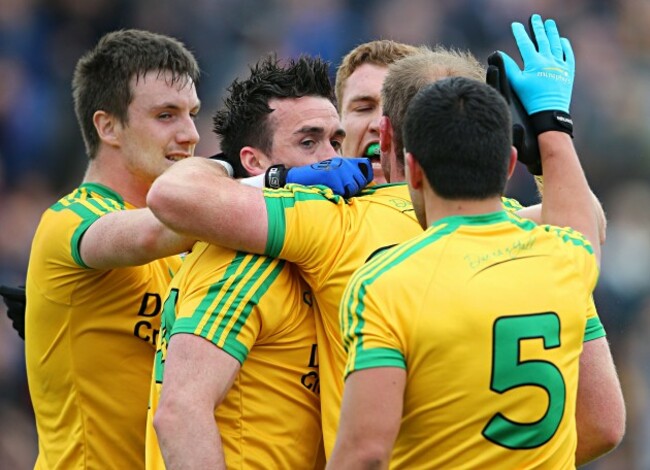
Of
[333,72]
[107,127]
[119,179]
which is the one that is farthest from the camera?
[333,72]

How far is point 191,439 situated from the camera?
3.31 meters

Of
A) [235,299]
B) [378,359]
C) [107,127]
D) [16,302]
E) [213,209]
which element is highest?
[107,127]

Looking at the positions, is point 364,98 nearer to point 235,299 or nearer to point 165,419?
point 235,299

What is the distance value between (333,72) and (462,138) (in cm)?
592

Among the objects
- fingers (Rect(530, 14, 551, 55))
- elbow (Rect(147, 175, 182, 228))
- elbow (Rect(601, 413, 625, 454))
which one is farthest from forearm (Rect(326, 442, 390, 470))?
fingers (Rect(530, 14, 551, 55))

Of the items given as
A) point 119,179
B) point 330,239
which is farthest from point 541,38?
point 119,179

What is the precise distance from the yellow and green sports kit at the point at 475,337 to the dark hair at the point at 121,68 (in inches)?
90.7

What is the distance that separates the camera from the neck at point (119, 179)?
4844 mm

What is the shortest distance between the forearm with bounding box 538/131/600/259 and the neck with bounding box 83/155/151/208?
81.4 inches

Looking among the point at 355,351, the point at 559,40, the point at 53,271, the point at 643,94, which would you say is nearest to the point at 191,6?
the point at 643,94

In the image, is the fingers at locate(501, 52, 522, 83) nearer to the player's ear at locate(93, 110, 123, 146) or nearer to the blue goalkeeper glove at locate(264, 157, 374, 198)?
the blue goalkeeper glove at locate(264, 157, 374, 198)

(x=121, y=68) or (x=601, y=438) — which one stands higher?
(x=121, y=68)

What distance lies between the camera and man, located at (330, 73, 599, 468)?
2891 millimetres

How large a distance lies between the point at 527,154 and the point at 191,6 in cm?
674
